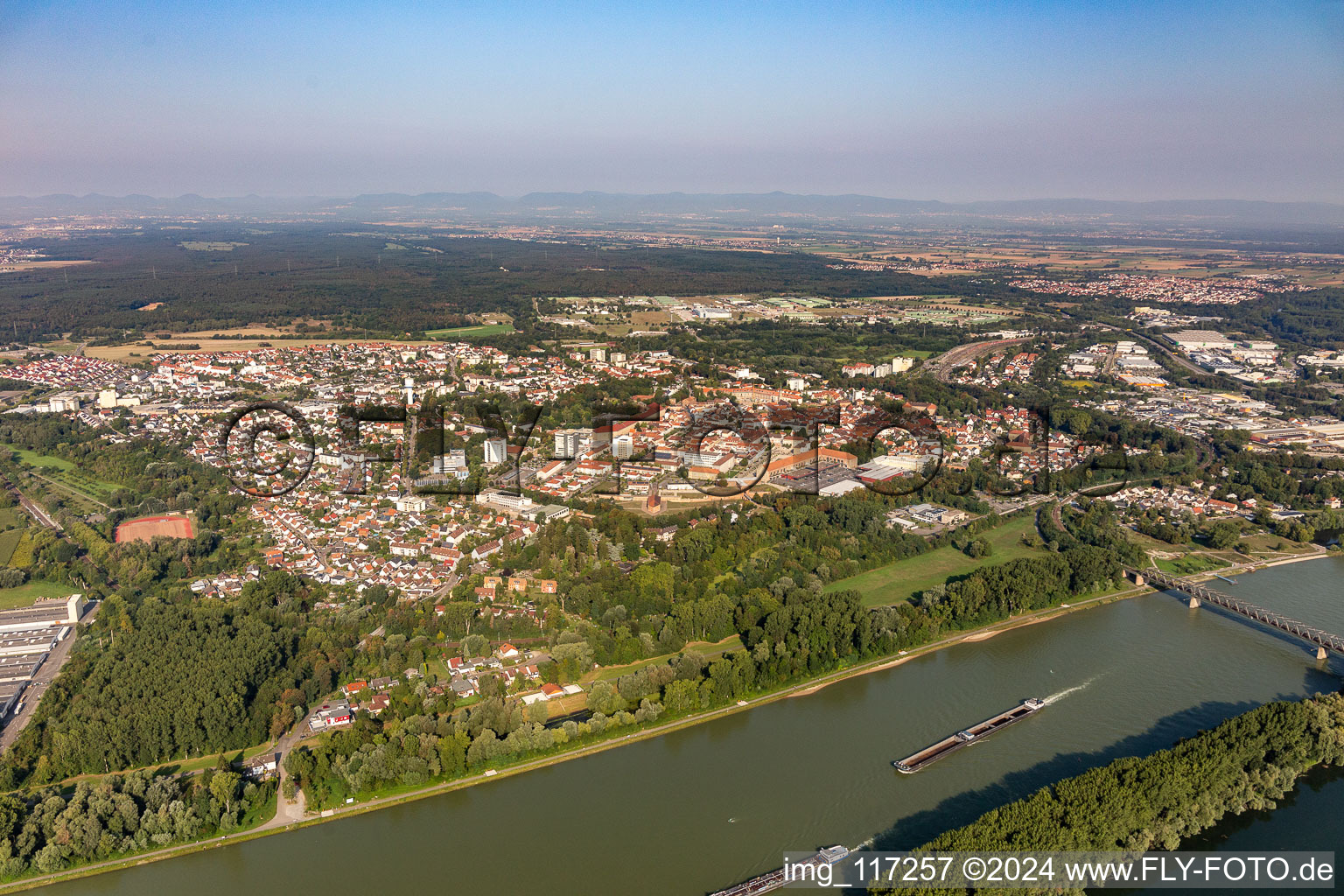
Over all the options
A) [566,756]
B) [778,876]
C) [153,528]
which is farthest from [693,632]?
[153,528]

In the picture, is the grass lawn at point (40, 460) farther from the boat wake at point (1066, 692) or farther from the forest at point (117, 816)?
the boat wake at point (1066, 692)

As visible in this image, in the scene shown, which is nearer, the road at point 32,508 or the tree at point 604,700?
the tree at point 604,700

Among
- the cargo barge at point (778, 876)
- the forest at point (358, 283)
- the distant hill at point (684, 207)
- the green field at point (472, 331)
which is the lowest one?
the cargo barge at point (778, 876)

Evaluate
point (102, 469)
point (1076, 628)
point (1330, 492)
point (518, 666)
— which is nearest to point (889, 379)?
point (1330, 492)

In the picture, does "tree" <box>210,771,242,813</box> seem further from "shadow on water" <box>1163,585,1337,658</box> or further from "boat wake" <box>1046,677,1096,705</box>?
"shadow on water" <box>1163,585,1337,658</box>

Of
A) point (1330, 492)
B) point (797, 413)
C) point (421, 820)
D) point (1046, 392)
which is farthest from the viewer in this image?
point (1046, 392)

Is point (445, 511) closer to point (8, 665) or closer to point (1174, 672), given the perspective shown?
point (8, 665)

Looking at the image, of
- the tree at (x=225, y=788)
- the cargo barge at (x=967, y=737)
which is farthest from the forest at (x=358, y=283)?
the cargo barge at (x=967, y=737)
